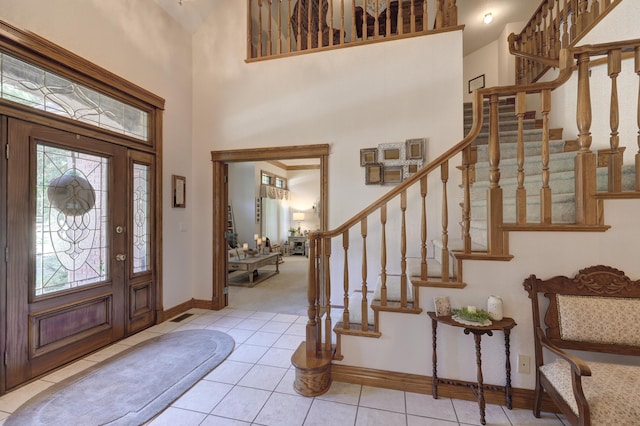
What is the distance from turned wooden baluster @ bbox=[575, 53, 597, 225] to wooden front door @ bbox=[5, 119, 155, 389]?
390 cm

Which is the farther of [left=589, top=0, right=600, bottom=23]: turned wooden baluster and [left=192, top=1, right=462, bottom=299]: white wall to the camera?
[left=192, top=1, right=462, bottom=299]: white wall

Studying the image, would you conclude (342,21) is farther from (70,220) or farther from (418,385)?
(418,385)

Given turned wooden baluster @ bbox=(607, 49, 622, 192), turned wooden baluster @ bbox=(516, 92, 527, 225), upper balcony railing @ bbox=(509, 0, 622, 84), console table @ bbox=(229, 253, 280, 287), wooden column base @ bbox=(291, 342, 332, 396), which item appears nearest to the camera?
turned wooden baluster @ bbox=(607, 49, 622, 192)

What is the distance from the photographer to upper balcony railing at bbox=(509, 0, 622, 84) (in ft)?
9.32

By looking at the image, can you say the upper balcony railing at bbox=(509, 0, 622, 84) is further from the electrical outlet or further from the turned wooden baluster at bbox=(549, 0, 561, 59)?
the electrical outlet

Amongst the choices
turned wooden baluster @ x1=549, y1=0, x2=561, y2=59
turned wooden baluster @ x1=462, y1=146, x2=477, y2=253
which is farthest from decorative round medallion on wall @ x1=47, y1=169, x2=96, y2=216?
turned wooden baluster @ x1=549, y1=0, x2=561, y2=59

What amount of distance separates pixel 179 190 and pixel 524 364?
398 cm

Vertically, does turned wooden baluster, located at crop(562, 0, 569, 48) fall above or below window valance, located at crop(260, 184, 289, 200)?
above

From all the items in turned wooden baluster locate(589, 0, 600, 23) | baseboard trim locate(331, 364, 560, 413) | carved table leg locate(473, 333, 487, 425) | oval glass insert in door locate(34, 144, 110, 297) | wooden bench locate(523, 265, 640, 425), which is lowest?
baseboard trim locate(331, 364, 560, 413)

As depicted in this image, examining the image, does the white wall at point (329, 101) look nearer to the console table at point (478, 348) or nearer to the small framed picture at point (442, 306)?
the small framed picture at point (442, 306)

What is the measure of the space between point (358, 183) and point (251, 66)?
221 centimetres

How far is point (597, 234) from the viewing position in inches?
67.5

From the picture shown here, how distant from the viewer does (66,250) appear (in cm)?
242

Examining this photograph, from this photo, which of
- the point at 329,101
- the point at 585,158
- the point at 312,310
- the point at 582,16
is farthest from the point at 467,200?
the point at 582,16
